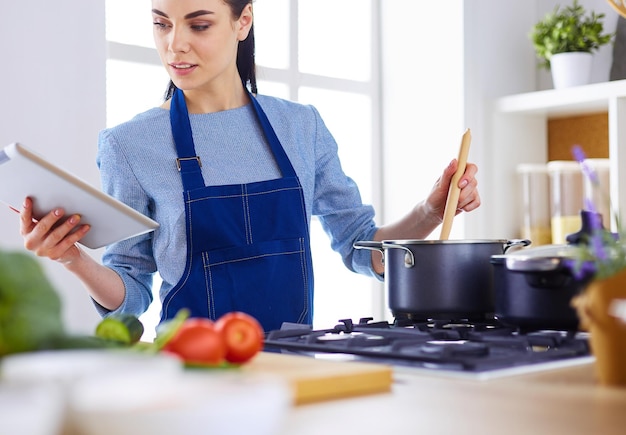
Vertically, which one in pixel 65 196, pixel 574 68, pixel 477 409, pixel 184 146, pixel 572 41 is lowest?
pixel 477 409

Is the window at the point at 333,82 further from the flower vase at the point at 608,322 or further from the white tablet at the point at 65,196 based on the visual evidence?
the flower vase at the point at 608,322

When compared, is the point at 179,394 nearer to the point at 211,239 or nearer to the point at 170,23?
the point at 211,239

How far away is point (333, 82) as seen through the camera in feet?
12.1

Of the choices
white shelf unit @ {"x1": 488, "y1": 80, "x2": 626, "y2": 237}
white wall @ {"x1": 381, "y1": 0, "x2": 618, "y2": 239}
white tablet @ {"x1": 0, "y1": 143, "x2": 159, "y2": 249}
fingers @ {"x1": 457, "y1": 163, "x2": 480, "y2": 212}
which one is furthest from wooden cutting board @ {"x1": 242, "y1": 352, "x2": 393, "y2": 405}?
white wall @ {"x1": 381, "y1": 0, "x2": 618, "y2": 239}

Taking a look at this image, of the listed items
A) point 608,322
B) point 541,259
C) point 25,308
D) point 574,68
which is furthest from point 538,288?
point 574,68

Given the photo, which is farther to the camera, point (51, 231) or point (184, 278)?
point (184, 278)

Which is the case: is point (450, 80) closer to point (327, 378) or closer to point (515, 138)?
point (515, 138)

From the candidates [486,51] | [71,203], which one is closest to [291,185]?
[71,203]

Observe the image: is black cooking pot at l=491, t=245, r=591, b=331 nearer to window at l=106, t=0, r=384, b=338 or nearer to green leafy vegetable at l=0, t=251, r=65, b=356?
green leafy vegetable at l=0, t=251, r=65, b=356

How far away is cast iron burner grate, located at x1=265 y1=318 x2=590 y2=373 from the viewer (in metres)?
1.13

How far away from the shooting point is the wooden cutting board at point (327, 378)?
0.96m

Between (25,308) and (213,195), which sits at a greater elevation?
(213,195)

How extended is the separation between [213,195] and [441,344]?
0.90 meters

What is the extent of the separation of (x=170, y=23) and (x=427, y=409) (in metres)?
→ 1.43
